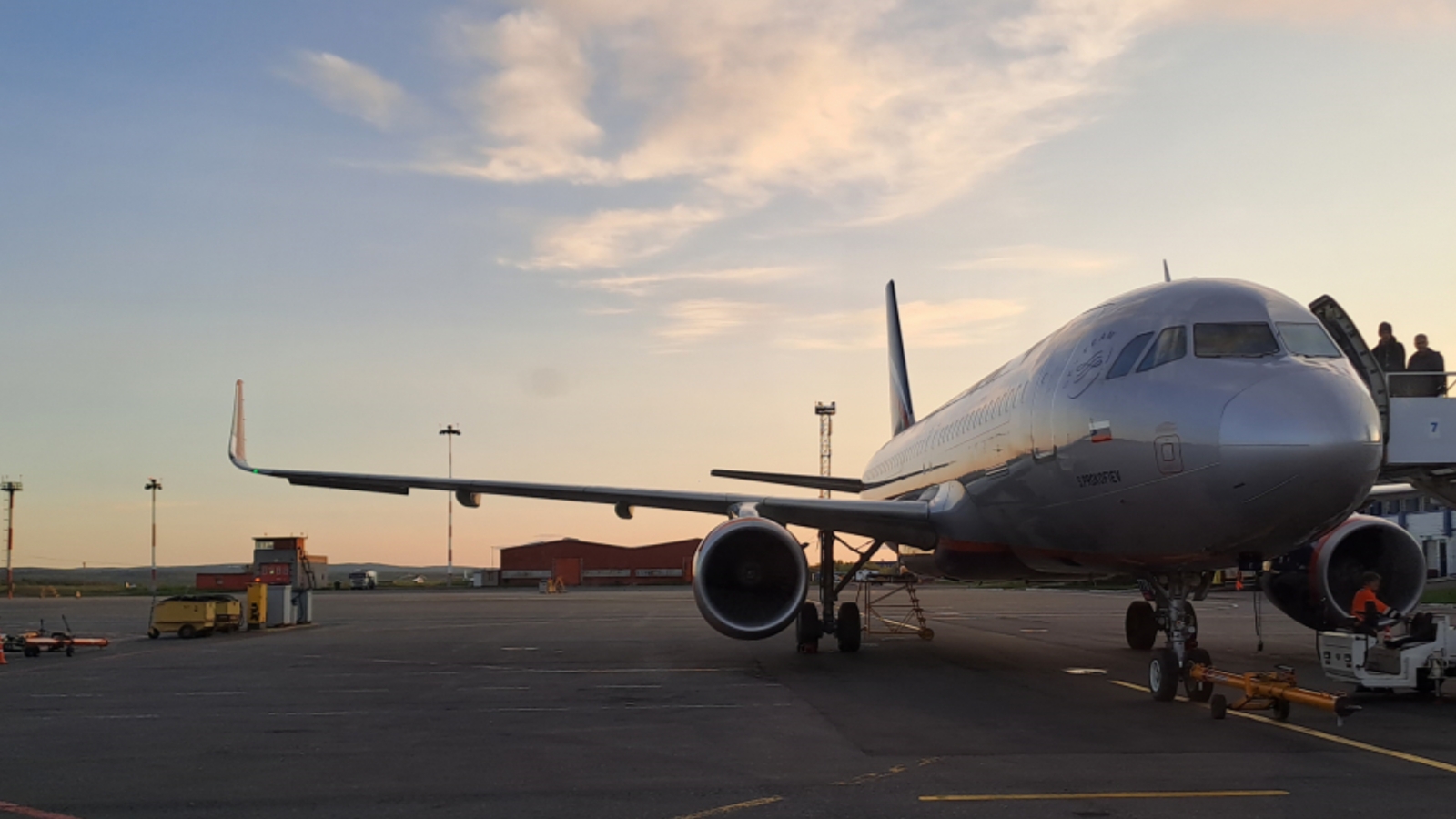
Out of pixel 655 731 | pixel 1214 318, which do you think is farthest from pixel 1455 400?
pixel 655 731

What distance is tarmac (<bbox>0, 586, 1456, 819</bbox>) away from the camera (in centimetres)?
716

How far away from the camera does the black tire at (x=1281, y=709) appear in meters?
10.5

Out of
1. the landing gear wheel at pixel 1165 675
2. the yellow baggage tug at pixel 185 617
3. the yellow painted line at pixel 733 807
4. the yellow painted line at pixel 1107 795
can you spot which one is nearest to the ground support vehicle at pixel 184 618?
the yellow baggage tug at pixel 185 617

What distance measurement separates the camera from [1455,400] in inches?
492

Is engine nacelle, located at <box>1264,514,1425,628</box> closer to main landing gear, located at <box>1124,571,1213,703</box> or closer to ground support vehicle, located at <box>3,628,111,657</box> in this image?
main landing gear, located at <box>1124,571,1213,703</box>

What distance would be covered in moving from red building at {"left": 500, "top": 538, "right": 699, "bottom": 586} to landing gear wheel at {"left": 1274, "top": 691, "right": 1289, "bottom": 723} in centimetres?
7728

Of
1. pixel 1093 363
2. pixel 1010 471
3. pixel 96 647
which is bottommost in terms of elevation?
pixel 96 647

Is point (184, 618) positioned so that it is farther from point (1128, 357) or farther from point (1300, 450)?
point (1300, 450)

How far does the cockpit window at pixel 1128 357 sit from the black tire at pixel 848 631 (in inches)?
338

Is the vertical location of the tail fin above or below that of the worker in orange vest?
above

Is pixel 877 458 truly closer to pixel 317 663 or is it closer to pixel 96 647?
pixel 317 663

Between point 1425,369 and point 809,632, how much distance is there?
9499mm

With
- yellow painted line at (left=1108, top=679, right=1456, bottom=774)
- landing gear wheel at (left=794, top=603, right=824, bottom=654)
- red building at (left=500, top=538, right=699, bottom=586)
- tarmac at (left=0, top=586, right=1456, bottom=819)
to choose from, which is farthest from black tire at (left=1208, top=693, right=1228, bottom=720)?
red building at (left=500, top=538, right=699, bottom=586)

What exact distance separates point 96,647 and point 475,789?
A: 18.4 m
